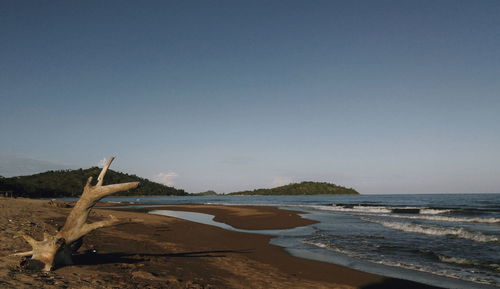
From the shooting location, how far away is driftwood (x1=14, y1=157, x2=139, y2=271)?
6.75 m

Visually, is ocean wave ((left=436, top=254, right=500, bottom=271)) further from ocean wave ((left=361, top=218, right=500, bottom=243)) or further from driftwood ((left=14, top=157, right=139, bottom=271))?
driftwood ((left=14, top=157, right=139, bottom=271))

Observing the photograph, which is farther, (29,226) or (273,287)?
(29,226)

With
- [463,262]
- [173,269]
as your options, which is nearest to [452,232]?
[463,262]

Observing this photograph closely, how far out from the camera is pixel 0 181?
228 ft

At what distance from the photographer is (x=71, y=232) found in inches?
282

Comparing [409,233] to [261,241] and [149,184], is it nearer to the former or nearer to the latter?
[261,241]

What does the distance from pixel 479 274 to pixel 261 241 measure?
32.8 ft

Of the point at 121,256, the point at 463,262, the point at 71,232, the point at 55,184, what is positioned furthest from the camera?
the point at 55,184

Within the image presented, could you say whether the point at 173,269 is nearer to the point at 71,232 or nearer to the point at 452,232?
the point at 71,232

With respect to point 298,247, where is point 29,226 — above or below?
above

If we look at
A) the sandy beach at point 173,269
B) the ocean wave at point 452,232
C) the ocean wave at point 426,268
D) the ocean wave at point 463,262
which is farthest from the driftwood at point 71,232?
the ocean wave at point 452,232

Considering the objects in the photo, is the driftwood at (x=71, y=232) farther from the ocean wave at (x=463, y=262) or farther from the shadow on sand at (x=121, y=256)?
the ocean wave at (x=463, y=262)

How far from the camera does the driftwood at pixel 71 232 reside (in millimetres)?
6754

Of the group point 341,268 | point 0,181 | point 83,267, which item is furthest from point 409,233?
point 0,181
